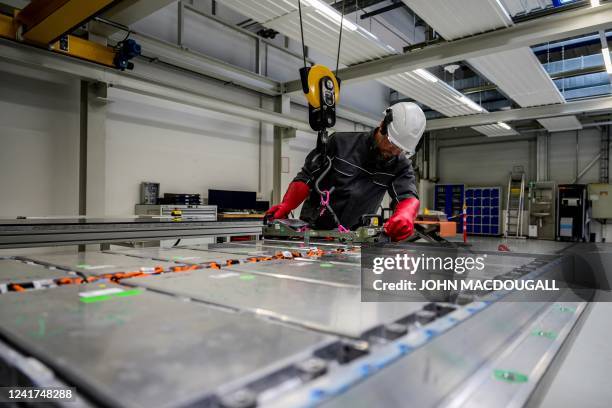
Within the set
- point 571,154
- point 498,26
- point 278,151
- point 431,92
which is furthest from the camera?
point 571,154

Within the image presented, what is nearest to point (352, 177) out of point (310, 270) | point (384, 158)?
point (384, 158)

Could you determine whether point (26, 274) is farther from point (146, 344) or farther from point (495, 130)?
point (495, 130)

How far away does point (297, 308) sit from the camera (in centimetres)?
93

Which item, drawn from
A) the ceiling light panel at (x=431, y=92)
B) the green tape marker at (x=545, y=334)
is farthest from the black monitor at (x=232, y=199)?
the green tape marker at (x=545, y=334)

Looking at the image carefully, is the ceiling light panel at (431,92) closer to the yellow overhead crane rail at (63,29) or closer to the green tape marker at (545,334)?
the yellow overhead crane rail at (63,29)

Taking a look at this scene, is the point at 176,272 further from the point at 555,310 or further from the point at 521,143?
the point at 521,143

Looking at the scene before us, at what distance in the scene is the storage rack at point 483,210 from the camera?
1202 cm

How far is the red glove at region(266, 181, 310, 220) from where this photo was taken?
2.85 m

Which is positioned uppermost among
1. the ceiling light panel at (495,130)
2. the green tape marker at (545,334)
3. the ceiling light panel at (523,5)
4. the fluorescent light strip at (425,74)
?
the ceiling light panel at (523,5)

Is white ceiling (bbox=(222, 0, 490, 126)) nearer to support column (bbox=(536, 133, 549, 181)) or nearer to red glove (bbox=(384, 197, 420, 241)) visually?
red glove (bbox=(384, 197, 420, 241))

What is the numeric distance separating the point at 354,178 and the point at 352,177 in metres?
0.02

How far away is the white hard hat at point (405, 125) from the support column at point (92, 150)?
13.4 feet

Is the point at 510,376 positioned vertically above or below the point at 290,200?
below

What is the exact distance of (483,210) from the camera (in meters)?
12.3
